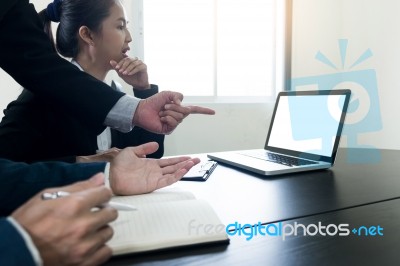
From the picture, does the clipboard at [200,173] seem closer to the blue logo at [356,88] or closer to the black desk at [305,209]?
the black desk at [305,209]

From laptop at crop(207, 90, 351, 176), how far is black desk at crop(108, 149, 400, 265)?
4cm

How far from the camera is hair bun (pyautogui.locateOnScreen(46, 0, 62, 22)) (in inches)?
49.7

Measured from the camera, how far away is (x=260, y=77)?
8.68 feet

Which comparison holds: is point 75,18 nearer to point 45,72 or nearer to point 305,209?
point 45,72

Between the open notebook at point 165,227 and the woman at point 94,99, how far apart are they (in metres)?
0.41

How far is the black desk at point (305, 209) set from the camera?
0.44 metres

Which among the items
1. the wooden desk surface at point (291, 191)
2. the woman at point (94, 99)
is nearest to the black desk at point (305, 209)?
the wooden desk surface at point (291, 191)

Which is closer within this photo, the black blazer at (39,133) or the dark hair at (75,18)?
the black blazer at (39,133)

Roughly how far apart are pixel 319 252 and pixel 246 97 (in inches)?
Answer: 85.5

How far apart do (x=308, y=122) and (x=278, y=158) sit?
0.57ft

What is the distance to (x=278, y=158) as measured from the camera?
115 centimetres

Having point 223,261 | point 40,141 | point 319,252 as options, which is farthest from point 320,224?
point 40,141

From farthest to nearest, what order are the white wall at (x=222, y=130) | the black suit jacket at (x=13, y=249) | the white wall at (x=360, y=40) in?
Answer: the white wall at (x=222, y=130) < the white wall at (x=360, y=40) < the black suit jacket at (x=13, y=249)

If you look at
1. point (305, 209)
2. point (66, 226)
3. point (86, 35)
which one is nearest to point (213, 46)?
point (86, 35)
